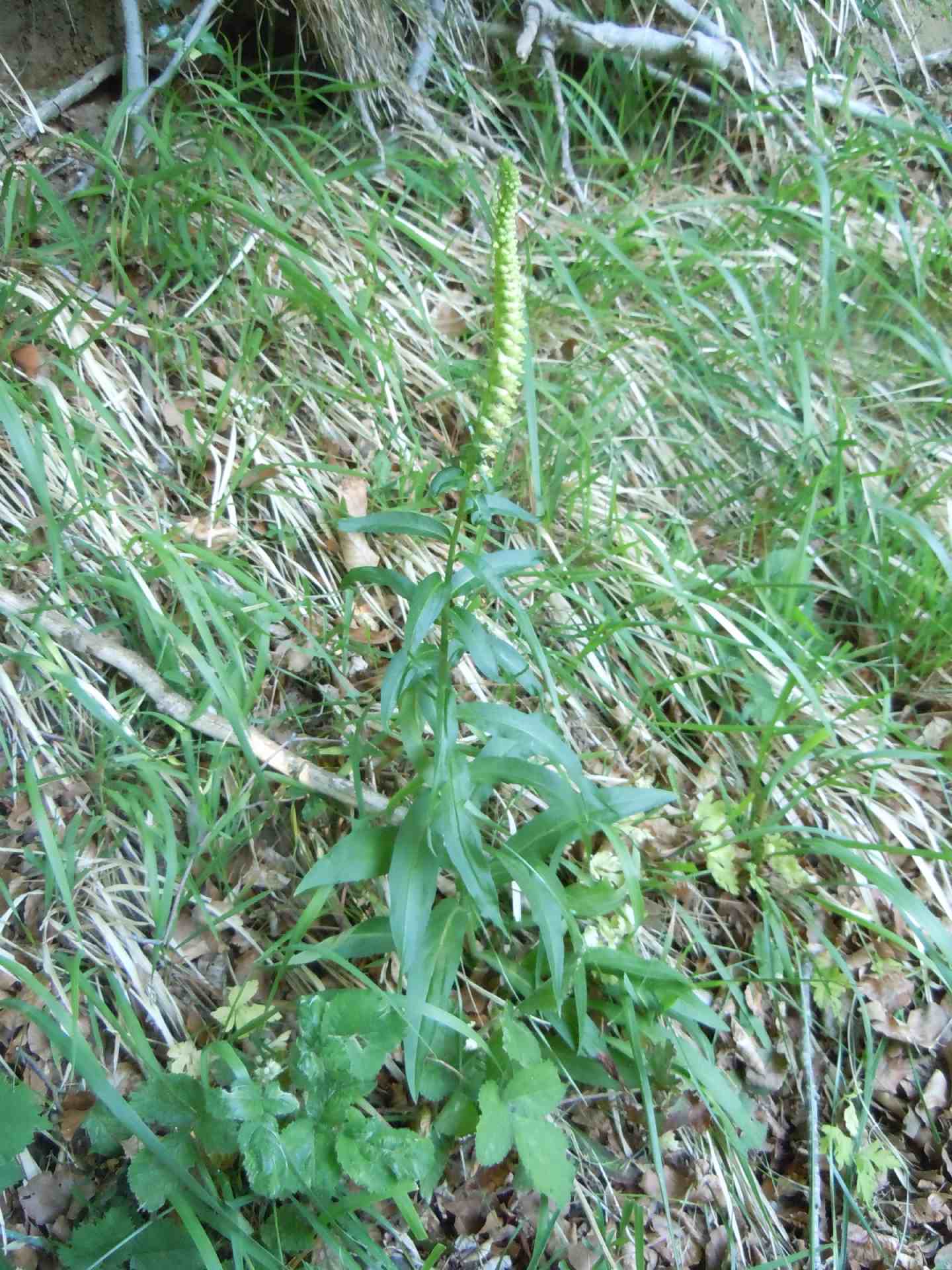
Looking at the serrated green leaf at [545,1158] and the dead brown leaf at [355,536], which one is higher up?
the dead brown leaf at [355,536]

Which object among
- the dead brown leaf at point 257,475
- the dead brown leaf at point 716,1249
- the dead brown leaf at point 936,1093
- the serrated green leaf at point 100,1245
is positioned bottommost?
the dead brown leaf at point 936,1093

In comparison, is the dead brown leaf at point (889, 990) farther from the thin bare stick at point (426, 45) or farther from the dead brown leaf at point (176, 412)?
the thin bare stick at point (426, 45)

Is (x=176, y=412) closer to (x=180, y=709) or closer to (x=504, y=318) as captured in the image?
(x=180, y=709)

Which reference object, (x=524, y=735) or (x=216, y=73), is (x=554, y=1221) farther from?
(x=216, y=73)

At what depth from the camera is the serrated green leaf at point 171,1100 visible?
4.94 feet

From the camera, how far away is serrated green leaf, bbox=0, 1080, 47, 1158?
1354mm

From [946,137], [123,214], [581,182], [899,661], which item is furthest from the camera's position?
[946,137]

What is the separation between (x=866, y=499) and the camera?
8.28ft

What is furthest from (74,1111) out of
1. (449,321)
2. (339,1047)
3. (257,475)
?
(449,321)

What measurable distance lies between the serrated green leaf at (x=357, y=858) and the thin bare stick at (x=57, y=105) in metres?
1.97

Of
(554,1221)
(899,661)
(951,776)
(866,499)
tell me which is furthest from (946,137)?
(554,1221)

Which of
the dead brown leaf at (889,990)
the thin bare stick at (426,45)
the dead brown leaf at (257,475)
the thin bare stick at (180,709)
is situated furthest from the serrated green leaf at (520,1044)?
the thin bare stick at (426,45)

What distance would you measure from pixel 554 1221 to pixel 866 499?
1821 mm

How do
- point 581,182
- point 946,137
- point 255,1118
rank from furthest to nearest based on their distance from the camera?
point 946,137, point 581,182, point 255,1118
